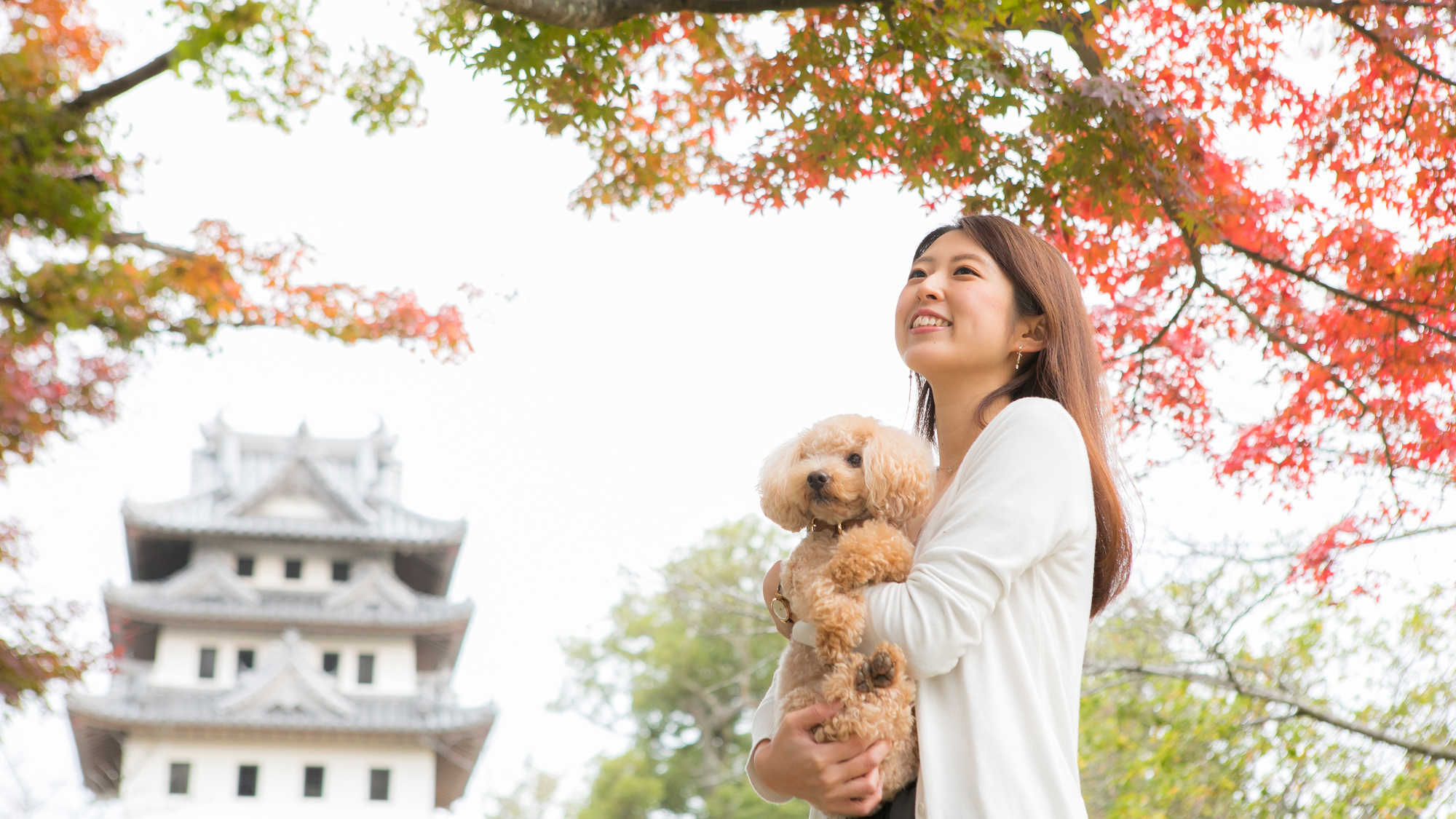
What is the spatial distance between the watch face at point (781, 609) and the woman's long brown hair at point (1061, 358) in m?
0.48

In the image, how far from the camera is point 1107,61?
371 centimetres

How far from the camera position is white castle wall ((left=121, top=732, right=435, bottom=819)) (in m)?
18.0

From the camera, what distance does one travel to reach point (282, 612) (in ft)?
63.7

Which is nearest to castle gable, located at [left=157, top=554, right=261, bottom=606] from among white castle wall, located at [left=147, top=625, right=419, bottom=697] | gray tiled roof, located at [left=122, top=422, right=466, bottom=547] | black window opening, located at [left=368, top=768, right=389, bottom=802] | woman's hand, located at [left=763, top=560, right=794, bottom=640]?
white castle wall, located at [left=147, top=625, right=419, bottom=697]

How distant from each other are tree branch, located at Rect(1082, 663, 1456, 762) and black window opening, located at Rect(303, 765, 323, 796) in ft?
52.4

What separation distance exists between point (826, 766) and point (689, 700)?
1916 centimetres

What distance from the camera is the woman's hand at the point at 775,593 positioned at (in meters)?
1.91

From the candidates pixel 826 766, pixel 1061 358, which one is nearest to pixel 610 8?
pixel 1061 358

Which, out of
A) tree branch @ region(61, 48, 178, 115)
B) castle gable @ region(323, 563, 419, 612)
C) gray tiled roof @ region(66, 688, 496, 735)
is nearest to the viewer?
tree branch @ region(61, 48, 178, 115)

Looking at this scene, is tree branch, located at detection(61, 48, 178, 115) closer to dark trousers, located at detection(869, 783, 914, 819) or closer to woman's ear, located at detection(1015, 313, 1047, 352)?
woman's ear, located at detection(1015, 313, 1047, 352)

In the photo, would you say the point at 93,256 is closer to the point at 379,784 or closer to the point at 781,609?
the point at 781,609

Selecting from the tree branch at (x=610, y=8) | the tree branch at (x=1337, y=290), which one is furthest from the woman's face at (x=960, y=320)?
the tree branch at (x=1337, y=290)

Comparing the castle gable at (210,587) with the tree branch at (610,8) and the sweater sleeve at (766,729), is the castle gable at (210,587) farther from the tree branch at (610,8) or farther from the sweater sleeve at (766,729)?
the sweater sleeve at (766,729)

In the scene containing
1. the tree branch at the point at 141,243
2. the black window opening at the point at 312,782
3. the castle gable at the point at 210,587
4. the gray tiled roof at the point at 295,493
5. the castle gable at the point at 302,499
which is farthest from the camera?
the castle gable at the point at 302,499
